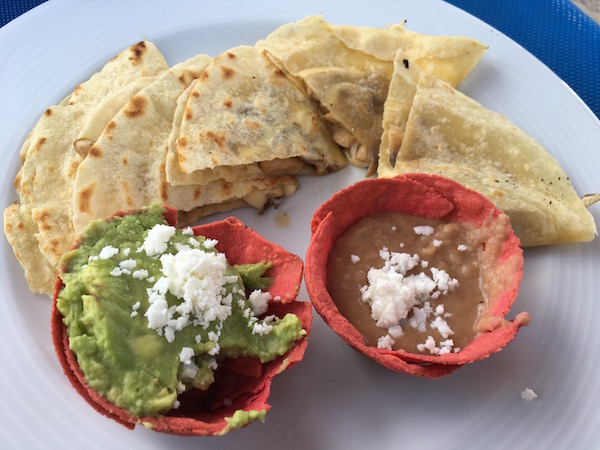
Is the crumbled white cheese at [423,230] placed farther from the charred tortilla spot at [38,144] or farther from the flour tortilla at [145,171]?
the charred tortilla spot at [38,144]

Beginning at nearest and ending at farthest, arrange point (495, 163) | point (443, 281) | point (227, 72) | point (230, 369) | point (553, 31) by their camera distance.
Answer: point (230, 369), point (443, 281), point (495, 163), point (227, 72), point (553, 31)

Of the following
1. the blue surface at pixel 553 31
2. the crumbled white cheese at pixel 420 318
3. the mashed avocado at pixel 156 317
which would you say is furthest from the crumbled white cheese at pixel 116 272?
the blue surface at pixel 553 31

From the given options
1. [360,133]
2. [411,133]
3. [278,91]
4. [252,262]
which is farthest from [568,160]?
[252,262]

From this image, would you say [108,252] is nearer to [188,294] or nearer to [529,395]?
[188,294]

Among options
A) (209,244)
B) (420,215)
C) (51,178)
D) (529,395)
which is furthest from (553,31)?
(51,178)

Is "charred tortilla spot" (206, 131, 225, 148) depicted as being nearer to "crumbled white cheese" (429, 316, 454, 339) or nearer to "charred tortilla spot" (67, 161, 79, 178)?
"charred tortilla spot" (67, 161, 79, 178)

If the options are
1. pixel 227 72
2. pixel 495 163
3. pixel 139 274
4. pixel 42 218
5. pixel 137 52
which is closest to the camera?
pixel 139 274

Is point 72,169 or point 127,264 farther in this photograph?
point 72,169
